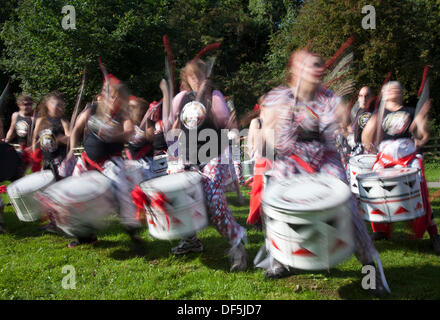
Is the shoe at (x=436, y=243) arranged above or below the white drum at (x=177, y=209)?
below

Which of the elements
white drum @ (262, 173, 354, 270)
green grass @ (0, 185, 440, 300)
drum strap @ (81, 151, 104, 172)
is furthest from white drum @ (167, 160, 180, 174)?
white drum @ (262, 173, 354, 270)

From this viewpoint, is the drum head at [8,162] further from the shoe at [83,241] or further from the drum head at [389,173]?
the drum head at [389,173]

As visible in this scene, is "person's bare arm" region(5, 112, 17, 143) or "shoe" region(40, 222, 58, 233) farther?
"person's bare arm" region(5, 112, 17, 143)

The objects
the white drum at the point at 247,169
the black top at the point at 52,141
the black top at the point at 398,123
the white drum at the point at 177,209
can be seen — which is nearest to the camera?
the white drum at the point at 177,209

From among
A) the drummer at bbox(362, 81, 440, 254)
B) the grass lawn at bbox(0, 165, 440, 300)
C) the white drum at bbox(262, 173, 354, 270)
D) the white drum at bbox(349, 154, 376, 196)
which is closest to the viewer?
the white drum at bbox(262, 173, 354, 270)

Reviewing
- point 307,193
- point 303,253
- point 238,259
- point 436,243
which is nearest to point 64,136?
point 238,259

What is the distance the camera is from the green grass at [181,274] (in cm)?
282

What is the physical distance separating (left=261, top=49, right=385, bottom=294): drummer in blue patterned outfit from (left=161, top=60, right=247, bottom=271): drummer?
2.12ft

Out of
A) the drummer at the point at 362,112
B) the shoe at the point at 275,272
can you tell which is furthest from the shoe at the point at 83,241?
the drummer at the point at 362,112

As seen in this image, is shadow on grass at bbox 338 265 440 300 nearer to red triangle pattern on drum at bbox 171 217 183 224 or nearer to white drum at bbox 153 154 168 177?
red triangle pattern on drum at bbox 171 217 183 224

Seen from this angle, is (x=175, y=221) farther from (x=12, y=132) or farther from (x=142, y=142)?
(x=12, y=132)

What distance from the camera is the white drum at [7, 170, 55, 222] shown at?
4.11 metres

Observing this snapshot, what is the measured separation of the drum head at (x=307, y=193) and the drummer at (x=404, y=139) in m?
1.40

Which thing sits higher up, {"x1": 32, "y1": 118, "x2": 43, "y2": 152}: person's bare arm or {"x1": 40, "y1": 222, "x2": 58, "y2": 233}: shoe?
{"x1": 32, "y1": 118, "x2": 43, "y2": 152}: person's bare arm
